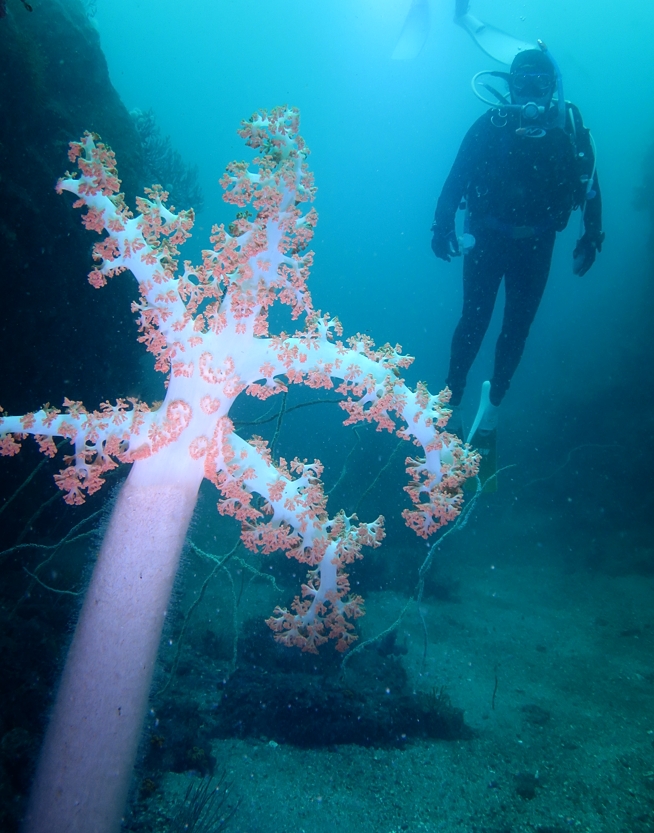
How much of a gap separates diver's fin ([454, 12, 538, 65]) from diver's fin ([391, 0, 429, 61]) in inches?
581

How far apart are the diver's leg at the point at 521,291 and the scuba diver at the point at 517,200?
0.5 inches

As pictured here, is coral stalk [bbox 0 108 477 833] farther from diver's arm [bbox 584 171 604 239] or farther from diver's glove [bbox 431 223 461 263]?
diver's arm [bbox 584 171 604 239]

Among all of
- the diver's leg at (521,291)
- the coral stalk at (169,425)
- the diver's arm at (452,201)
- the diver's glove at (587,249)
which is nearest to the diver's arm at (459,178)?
the diver's arm at (452,201)

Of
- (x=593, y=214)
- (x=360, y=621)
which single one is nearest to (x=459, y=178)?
(x=593, y=214)

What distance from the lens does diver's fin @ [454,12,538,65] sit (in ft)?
23.0

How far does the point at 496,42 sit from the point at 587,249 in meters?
5.20

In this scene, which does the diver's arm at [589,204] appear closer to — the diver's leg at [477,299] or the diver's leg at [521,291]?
the diver's leg at [521,291]

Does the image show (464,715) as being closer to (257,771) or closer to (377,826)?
(377,826)

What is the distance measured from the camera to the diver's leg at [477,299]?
528 centimetres

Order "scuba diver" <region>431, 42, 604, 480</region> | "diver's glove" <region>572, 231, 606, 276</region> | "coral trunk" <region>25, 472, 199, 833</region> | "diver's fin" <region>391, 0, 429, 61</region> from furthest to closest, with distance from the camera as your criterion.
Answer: "diver's fin" <region>391, 0, 429, 61</region> → "diver's glove" <region>572, 231, 606, 276</region> → "scuba diver" <region>431, 42, 604, 480</region> → "coral trunk" <region>25, 472, 199, 833</region>

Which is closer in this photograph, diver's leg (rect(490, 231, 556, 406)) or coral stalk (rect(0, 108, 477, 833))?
coral stalk (rect(0, 108, 477, 833))

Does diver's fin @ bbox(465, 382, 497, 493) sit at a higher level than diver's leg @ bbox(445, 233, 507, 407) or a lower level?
lower

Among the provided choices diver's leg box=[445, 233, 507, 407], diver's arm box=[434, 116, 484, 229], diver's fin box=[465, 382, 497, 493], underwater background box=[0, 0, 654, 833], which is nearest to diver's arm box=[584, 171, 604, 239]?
diver's leg box=[445, 233, 507, 407]

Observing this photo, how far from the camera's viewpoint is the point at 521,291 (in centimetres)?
524
